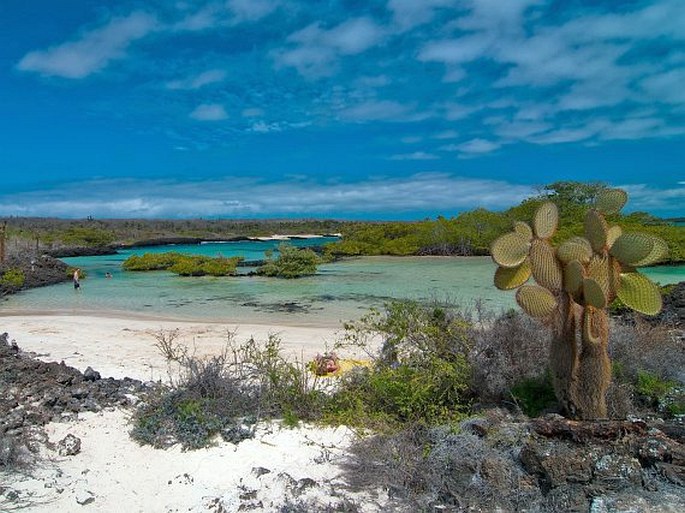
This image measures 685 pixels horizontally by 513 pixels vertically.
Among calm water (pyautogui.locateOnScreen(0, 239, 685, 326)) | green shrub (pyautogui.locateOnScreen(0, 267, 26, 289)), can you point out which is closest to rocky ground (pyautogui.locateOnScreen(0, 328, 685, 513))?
calm water (pyautogui.locateOnScreen(0, 239, 685, 326))

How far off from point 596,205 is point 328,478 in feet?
12.2

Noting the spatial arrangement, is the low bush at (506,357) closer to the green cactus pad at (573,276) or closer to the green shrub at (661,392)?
the green shrub at (661,392)

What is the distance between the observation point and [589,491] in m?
4.29

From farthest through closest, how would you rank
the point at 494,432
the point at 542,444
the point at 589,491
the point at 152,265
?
the point at 152,265 → the point at 494,432 → the point at 542,444 → the point at 589,491

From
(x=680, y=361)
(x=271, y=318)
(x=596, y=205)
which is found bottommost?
(x=271, y=318)

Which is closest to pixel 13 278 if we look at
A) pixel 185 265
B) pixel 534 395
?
pixel 185 265

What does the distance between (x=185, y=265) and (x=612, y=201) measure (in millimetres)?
32252

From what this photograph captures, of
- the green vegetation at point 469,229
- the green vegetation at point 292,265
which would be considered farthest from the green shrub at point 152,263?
the green vegetation at point 469,229

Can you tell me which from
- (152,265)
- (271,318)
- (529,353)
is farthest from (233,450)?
(152,265)

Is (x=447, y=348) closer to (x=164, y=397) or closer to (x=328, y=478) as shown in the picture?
(x=328, y=478)

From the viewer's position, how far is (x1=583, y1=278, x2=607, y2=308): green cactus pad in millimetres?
4812

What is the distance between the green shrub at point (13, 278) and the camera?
82.7 feet

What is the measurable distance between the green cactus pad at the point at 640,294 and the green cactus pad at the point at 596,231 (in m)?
0.41

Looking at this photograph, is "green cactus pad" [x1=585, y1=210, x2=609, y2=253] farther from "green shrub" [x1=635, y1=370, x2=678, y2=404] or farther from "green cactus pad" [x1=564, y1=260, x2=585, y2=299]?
"green shrub" [x1=635, y1=370, x2=678, y2=404]
